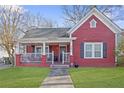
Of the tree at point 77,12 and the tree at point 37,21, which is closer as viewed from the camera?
the tree at point 37,21

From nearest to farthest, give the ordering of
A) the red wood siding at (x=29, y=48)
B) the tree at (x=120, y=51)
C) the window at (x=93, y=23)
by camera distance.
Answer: the tree at (x=120, y=51) → the window at (x=93, y=23) → the red wood siding at (x=29, y=48)

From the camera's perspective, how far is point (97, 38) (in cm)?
2053

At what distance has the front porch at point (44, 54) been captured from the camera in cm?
2092

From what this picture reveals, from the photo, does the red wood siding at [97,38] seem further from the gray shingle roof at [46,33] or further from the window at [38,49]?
the window at [38,49]

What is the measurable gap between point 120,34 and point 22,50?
7433 millimetres

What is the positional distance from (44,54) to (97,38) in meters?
3.63

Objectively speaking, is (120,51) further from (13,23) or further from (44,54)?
(13,23)

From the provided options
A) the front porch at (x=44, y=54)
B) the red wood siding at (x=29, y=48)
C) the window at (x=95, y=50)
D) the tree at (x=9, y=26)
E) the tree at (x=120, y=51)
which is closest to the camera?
the tree at (x=120, y=51)

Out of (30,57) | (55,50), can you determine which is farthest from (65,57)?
(30,57)

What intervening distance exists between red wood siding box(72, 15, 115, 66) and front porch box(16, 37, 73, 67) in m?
0.79

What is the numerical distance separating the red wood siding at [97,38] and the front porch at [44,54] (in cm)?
79

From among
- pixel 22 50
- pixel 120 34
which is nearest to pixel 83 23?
pixel 120 34

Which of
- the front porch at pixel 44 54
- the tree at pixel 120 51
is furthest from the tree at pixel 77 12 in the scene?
the tree at pixel 120 51

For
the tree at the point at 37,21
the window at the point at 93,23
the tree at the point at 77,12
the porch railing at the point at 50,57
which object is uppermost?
the tree at the point at 77,12
